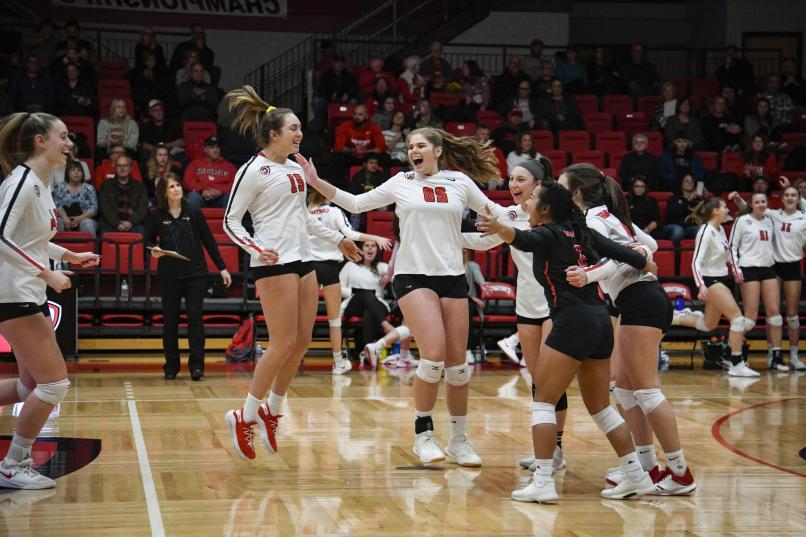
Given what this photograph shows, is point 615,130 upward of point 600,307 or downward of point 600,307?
upward

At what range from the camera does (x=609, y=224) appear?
5.01 m

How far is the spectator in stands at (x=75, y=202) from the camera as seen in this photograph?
37.5 feet

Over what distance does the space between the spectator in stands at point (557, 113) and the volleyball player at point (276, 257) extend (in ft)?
33.8

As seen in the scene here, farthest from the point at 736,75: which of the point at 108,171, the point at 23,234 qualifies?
the point at 23,234

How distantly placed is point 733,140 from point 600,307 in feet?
40.6

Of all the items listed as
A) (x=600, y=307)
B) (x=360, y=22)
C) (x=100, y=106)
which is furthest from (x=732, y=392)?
(x=360, y=22)

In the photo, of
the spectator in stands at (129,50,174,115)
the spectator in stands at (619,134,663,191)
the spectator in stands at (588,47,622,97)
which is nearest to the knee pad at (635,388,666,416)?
the spectator in stands at (619,134,663,191)

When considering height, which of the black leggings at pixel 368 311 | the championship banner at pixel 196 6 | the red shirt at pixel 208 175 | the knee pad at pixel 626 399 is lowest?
the black leggings at pixel 368 311

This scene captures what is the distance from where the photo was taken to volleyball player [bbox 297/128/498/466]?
18.1 ft

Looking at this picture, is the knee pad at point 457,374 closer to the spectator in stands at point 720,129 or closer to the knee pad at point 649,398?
the knee pad at point 649,398

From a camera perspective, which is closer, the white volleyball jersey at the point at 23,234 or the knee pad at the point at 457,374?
the white volleyball jersey at the point at 23,234

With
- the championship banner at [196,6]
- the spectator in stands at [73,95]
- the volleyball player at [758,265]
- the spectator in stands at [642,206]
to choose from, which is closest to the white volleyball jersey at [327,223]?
the volleyball player at [758,265]

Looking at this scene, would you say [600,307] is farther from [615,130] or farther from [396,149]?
[615,130]

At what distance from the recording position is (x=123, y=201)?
38.9 ft
